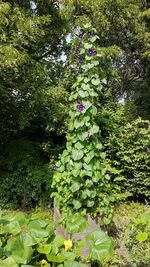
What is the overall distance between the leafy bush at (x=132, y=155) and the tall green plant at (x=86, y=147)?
1.82 m

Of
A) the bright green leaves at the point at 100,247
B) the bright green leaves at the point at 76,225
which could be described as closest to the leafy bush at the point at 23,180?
the bright green leaves at the point at 76,225

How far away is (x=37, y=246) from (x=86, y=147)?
1314mm

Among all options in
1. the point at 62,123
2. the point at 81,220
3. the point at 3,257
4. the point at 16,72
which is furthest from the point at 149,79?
the point at 3,257

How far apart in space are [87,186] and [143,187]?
2.17 meters

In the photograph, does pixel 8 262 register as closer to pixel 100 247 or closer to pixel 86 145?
pixel 100 247

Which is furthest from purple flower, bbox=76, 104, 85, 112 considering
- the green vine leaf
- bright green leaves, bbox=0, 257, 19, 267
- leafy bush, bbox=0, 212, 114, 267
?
bright green leaves, bbox=0, 257, 19, 267

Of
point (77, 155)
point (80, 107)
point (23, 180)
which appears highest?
point (80, 107)

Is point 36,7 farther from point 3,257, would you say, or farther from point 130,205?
point 3,257

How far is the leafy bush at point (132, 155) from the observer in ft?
15.9

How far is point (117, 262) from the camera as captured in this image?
2955 mm

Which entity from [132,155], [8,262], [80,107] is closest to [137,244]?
[80,107]

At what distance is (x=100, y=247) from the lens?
6.37ft

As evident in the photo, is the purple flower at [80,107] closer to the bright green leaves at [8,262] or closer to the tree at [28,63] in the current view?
the tree at [28,63]

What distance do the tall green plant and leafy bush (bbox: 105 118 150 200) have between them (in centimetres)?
182
